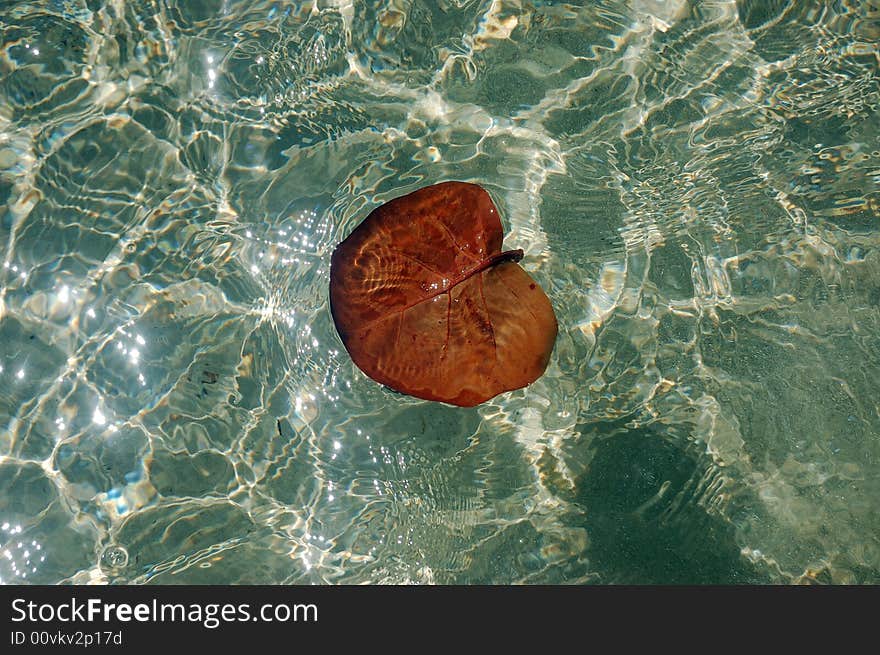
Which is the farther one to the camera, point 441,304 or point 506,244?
point 506,244

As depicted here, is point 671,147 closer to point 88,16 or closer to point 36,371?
point 88,16

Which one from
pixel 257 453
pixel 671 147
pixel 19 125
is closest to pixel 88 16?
pixel 19 125

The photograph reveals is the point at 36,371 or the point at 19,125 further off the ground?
the point at 19,125

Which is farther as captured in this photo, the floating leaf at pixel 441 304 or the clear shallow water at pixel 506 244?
the clear shallow water at pixel 506 244

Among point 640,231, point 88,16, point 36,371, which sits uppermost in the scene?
point 88,16

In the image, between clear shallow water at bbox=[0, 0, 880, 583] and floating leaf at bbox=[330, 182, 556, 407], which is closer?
floating leaf at bbox=[330, 182, 556, 407]
